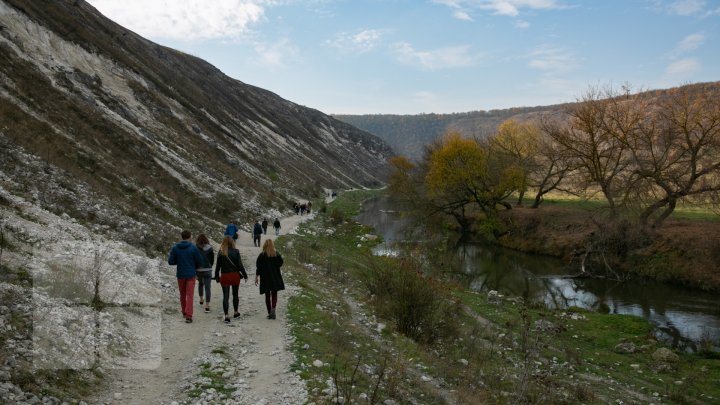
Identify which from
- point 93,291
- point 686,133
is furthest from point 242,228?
point 686,133

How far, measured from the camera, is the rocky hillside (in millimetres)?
16625

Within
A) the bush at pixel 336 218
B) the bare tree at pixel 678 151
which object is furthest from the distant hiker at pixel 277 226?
the bare tree at pixel 678 151

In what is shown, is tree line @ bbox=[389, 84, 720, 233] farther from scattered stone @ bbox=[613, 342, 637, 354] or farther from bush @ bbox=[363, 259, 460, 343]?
bush @ bbox=[363, 259, 460, 343]

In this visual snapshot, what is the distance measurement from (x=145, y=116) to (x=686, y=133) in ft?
135

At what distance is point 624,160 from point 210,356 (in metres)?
35.4

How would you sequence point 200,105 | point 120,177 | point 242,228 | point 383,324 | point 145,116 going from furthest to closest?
point 200,105 → point 145,116 → point 242,228 → point 120,177 → point 383,324

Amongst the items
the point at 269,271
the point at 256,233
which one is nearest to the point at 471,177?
the point at 256,233

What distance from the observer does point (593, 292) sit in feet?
80.3

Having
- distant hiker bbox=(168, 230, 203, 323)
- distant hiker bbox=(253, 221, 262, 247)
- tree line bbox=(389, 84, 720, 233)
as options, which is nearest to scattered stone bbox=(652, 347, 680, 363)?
distant hiker bbox=(168, 230, 203, 323)

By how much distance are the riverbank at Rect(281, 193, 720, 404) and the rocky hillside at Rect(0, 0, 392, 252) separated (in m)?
7.65

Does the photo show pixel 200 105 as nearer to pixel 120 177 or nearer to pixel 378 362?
pixel 120 177

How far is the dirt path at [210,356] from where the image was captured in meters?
6.81

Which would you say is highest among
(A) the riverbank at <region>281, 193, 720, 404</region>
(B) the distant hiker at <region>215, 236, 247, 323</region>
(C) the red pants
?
(B) the distant hiker at <region>215, 236, 247, 323</region>

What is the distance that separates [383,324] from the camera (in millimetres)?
12586
